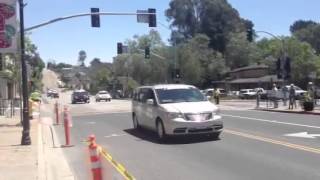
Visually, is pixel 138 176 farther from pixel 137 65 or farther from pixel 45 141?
pixel 137 65

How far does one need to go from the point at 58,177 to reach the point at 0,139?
29.5ft

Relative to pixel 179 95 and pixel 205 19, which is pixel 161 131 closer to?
pixel 179 95

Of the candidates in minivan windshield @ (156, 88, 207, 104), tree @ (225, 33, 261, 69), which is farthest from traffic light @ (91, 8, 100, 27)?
tree @ (225, 33, 261, 69)

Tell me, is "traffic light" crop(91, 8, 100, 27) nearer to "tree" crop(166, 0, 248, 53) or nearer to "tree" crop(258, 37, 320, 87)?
"tree" crop(258, 37, 320, 87)

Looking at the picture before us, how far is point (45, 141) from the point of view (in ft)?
63.5

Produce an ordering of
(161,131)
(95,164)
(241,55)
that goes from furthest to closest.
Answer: (241,55) → (161,131) → (95,164)

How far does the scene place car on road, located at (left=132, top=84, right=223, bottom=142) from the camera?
17328mm

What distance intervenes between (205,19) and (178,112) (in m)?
111

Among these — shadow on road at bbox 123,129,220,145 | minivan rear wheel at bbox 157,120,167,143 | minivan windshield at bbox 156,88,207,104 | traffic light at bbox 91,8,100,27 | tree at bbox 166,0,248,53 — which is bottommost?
shadow on road at bbox 123,129,220,145

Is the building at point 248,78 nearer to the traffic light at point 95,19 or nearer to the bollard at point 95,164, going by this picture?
the traffic light at point 95,19

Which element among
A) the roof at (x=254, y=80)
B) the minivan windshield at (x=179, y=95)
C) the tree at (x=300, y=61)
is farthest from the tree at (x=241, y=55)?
the minivan windshield at (x=179, y=95)

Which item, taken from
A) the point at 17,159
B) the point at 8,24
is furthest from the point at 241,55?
the point at 17,159

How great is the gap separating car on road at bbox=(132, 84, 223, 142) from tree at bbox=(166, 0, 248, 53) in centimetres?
10538

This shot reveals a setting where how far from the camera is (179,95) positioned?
1906 cm
